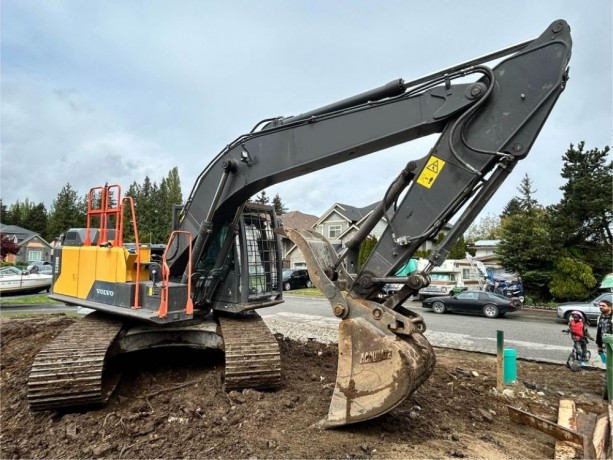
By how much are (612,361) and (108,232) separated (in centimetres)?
720

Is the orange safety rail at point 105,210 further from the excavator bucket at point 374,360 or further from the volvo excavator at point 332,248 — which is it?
the excavator bucket at point 374,360

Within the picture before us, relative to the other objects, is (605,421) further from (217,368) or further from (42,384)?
(42,384)

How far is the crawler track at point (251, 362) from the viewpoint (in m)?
4.92

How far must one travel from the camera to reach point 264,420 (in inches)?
167

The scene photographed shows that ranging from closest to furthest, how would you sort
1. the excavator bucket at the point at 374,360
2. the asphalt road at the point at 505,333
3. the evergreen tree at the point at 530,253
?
1. the excavator bucket at the point at 374,360
2. the asphalt road at the point at 505,333
3. the evergreen tree at the point at 530,253

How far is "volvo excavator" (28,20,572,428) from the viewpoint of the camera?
385 centimetres

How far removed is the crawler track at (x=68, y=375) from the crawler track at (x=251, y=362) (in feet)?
4.70

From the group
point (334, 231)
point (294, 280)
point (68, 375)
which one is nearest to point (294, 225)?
point (334, 231)

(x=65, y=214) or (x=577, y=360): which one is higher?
(x=65, y=214)

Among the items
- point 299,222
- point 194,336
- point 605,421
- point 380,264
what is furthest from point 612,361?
point 299,222

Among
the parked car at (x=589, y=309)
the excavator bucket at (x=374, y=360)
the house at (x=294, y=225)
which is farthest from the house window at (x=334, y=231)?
the excavator bucket at (x=374, y=360)

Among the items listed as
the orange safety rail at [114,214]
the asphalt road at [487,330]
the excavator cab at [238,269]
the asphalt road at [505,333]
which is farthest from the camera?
the asphalt road at [487,330]

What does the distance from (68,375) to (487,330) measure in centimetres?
1181

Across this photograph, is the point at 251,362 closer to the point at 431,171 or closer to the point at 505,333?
the point at 431,171
